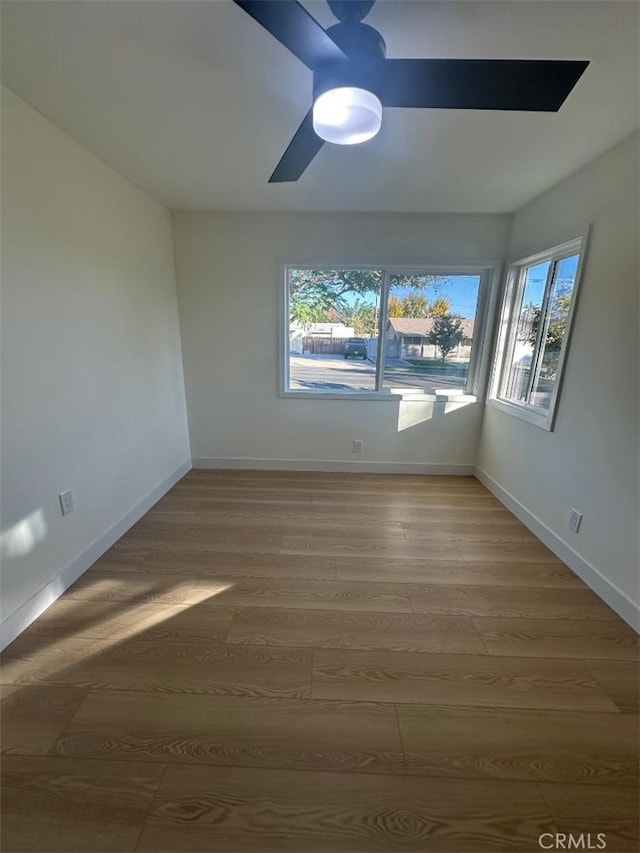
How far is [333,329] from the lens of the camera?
3303 millimetres

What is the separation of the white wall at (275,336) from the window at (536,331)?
0.40 m

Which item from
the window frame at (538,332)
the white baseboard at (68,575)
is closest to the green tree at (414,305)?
the window frame at (538,332)

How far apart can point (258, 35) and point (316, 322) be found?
2.12m

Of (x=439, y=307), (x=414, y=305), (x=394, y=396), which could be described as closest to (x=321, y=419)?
(x=394, y=396)

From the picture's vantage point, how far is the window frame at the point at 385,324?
10.2 feet

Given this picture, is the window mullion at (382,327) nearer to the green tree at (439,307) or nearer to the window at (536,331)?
the green tree at (439,307)

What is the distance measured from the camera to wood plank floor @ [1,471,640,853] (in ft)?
3.35

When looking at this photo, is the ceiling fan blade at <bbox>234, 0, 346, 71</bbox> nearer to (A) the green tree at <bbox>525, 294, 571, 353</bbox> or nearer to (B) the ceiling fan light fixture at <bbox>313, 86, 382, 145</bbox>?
(B) the ceiling fan light fixture at <bbox>313, 86, 382, 145</bbox>

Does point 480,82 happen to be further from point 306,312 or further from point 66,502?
point 66,502

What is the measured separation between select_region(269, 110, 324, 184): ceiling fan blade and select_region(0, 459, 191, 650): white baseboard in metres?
2.33

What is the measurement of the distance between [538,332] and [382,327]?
1272 millimetres

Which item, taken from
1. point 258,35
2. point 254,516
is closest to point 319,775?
point 254,516

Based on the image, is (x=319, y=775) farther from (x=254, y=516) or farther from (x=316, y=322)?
(x=316, y=322)

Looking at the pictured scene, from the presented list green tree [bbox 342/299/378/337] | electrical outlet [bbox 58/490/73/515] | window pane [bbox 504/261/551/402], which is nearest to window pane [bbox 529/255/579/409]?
window pane [bbox 504/261/551/402]
